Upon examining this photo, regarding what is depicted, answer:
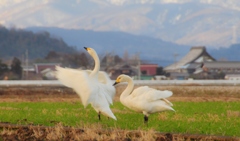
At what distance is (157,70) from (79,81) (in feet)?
295

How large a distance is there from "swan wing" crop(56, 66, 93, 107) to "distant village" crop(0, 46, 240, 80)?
55.9m

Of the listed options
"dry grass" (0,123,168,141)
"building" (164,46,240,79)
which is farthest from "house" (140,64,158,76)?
"dry grass" (0,123,168,141)

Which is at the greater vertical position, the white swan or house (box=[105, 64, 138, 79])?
house (box=[105, 64, 138, 79])

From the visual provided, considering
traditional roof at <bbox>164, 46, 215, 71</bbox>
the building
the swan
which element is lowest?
the swan

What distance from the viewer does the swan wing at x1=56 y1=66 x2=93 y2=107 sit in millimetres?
14383

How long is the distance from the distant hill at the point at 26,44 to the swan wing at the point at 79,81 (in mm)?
129809

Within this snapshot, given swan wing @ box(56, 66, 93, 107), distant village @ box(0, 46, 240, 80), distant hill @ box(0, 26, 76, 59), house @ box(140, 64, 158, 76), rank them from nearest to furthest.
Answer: swan wing @ box(56, 66, 93, 107)
distant village @ box(0, 46, 240, 80)
house @ box(140, 64, 158, 76)
distant hill @ box(0, 26, 76, 59)

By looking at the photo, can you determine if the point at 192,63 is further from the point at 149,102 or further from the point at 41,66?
the point at 149,102

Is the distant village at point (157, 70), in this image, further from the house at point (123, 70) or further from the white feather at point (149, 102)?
the white feather at point (149, 102)

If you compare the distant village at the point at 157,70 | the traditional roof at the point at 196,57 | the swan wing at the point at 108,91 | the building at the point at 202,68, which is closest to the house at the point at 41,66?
the distant village at the point at 157,70

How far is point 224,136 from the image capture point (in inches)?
452

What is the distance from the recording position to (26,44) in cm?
14538

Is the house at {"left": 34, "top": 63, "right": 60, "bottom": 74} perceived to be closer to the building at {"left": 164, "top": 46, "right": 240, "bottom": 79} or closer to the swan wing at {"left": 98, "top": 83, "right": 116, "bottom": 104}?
the building at {"left": 164, "top": 46, "right": 240, "bottom": 79}

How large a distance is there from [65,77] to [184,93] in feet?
74.4
